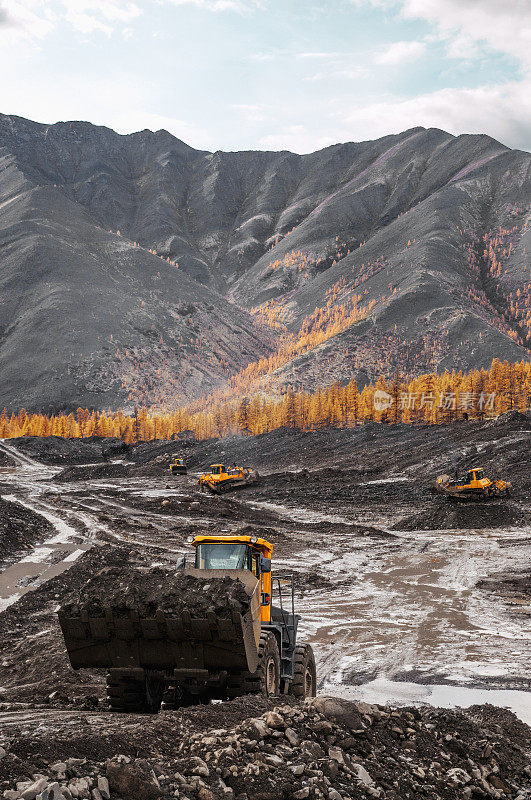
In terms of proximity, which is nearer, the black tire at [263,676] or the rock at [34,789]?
the rock at [34,789]

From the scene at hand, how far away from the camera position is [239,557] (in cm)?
981

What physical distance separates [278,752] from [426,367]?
162487mm

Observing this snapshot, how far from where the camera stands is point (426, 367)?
164 metres

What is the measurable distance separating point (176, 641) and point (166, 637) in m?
0.14

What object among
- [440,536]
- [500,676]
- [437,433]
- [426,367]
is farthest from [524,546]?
[426,367]

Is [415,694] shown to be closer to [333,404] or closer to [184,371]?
[333,404]

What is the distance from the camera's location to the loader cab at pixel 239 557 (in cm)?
980

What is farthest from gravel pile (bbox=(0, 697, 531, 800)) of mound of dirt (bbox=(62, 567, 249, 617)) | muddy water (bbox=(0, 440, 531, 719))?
muddy water (bbox=(0, 440, 531, 719))

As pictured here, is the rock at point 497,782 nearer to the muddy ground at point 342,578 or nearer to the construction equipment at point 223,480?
the muddy ground at point 342,578

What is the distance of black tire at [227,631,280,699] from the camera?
27.3ft

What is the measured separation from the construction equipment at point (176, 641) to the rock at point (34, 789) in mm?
3086

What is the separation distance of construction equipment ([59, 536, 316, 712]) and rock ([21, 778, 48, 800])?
3.09 m

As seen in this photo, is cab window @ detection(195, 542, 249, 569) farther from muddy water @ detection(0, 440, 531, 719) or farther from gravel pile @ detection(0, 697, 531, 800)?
muddy water @ detection(0, 440, 531, 719)

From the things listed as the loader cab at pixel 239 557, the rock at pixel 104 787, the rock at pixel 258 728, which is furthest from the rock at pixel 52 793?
the loader cab at pixel 239 557
